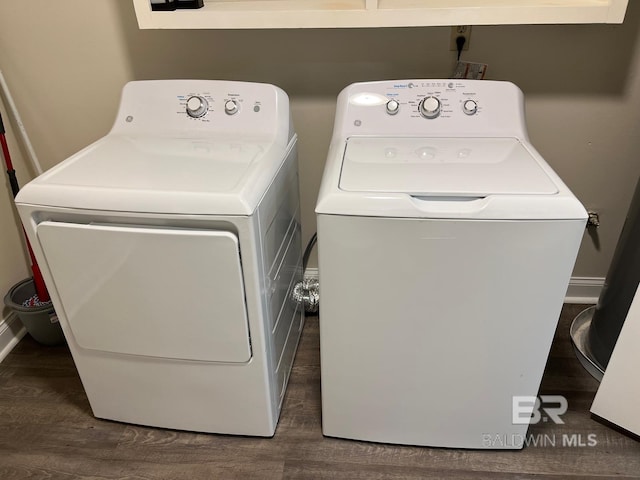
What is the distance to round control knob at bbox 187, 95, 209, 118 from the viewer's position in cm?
161

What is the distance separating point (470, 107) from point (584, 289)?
3.30ft

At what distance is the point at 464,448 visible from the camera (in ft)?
4.99

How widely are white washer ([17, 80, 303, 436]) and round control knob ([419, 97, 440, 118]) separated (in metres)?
0.42

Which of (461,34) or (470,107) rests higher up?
(461,34)

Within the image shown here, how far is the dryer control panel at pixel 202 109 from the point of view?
5.20ft

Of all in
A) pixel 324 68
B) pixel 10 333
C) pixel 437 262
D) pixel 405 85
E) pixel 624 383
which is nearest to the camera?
pixel 437 262

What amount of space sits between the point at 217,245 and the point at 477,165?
0.68m

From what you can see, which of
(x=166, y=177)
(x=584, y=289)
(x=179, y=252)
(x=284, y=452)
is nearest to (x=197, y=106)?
(x=166, y=177)

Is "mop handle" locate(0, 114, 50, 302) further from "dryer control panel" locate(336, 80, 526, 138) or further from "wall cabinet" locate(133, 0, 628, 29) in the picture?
"dryer control panel" locate(336, 80, 526, 138)

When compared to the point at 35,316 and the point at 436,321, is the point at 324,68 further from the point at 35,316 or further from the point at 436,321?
the point at 35,316

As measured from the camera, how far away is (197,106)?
5.27 ft

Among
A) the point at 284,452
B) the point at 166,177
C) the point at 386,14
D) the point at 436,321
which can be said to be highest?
the point at 386,14

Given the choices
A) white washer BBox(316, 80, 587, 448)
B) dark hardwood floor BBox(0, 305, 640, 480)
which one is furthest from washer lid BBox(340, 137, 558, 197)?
dark hardwood floor BBox(0, 305, 640, 480)

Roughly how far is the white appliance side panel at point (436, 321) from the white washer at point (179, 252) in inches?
8.1
